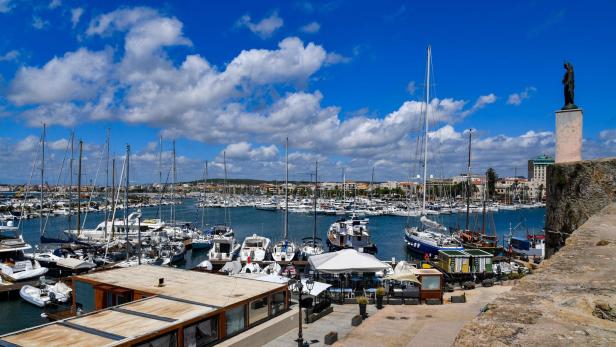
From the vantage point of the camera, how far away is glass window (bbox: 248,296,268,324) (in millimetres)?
14117

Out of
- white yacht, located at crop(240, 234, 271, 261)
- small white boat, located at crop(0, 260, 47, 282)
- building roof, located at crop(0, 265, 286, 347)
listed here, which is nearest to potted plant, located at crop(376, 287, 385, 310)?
building roof, located at crop(0, 265, 286, 347)

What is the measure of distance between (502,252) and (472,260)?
730 inches

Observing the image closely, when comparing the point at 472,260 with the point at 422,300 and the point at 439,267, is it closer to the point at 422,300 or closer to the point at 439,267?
the point at 439,267

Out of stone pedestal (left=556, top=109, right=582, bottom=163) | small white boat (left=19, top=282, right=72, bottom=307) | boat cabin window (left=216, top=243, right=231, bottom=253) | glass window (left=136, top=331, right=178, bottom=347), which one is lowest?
small white boat (left=19, top=282, right=72, bottom=307)

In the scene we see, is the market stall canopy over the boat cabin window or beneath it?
over

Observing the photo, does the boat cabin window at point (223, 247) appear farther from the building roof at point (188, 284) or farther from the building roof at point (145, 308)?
the building roof at point (188, 284)

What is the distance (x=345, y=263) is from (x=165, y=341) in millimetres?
12297

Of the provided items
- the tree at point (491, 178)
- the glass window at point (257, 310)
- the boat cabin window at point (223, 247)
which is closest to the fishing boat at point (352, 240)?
the boat cabin window at point (223, 247)

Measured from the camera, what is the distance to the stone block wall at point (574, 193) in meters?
12.0

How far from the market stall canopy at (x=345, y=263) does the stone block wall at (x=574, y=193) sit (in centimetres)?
917

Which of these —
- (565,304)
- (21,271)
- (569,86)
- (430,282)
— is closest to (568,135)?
(569,86)

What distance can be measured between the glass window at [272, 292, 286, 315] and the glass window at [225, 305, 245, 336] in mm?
1877

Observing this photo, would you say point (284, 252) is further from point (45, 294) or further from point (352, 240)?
point (45, 294)

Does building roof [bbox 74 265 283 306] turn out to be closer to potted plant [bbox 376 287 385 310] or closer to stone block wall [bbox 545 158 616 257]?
potted plant [bbox 376 287 385 310]
